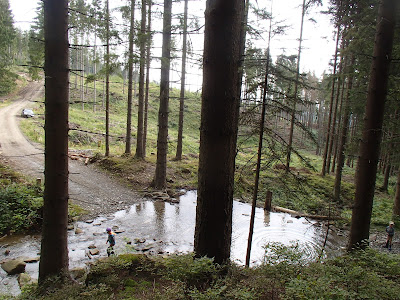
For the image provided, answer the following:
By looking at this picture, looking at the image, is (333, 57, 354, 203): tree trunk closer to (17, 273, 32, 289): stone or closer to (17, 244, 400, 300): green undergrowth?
(17, 244, 400, 300): green undergrowth

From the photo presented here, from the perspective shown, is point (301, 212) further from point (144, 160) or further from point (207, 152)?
point (207, 152)

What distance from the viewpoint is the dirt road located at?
11636 mm

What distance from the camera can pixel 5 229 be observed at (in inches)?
336

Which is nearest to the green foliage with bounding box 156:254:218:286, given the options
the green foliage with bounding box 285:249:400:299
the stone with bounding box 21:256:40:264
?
the green foliage with bounding box 285:249:400:299

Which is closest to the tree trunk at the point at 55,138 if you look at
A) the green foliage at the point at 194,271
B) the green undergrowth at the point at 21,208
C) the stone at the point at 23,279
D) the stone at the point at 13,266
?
the stone at the point at 23,279

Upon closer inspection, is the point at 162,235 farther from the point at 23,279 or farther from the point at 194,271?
the point at 194,271

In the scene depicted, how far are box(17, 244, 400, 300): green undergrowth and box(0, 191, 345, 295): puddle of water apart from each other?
109 inches

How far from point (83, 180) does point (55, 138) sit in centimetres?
1029

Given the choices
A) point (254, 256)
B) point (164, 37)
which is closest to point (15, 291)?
point (254, 256)

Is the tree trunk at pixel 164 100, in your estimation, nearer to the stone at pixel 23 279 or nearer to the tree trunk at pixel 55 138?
the tree trunk at pixel 55 138

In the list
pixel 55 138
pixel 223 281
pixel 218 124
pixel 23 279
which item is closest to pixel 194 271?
pixel 223 281

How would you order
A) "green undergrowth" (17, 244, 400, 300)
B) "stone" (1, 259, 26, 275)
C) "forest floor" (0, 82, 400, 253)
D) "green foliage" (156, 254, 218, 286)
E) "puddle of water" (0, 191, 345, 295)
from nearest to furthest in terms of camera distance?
"green undergrowth" (17, 244, 400, 300), "green foliage" (156, 254, 218, 286), "stone" (1, 259, 26, 275), "puddle of water" (0, 191, 345, 295), "forest floor" (0, 82, 400, 253)

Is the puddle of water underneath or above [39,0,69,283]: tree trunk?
underneath

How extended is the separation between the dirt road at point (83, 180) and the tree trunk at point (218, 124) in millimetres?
5871
